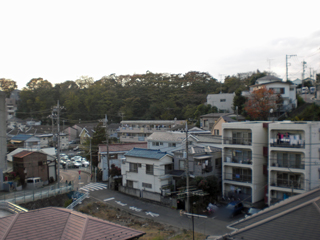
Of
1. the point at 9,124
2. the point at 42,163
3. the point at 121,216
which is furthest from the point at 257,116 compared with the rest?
the point at 9,124

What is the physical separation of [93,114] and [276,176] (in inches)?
1329

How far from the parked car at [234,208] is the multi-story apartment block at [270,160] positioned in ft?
3.33

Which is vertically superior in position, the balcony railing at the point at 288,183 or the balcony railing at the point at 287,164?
the balcony railing at the point at 287,164

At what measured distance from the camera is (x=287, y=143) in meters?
12.9

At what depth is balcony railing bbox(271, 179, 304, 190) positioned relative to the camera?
12.5 meters

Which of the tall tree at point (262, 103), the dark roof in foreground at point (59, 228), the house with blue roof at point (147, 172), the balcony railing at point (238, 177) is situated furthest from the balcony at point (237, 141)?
the dark roof in foreground at point (59, 228)

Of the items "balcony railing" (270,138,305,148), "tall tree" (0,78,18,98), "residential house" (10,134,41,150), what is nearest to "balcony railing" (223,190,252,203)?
"balcony railing" (270,138,305,148)

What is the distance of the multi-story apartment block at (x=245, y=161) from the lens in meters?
14.0

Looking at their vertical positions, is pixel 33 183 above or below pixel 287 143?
below

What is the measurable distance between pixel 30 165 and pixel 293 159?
17.1 metres

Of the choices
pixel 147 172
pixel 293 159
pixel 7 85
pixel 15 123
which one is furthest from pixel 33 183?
pixel 7 85

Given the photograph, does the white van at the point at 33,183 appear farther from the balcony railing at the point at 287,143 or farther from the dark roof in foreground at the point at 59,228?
the balcony railing at the point at 287,143

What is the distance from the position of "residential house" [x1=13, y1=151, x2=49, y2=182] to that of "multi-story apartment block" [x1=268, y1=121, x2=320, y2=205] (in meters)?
15.6

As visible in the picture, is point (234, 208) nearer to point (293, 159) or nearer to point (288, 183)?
point (288, 183)
